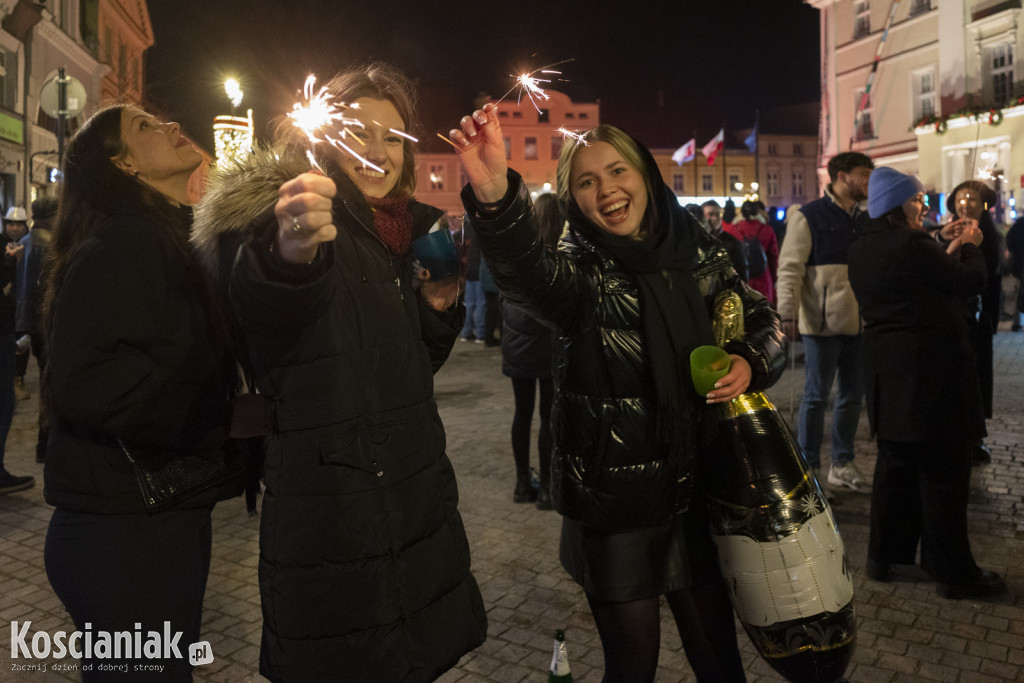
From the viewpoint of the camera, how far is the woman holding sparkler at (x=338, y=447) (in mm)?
1917

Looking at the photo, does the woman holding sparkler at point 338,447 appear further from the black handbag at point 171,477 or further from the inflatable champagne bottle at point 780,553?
the inflatable champagne bottle at point 780,553

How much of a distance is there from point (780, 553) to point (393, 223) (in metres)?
1.57

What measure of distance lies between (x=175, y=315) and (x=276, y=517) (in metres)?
0.73

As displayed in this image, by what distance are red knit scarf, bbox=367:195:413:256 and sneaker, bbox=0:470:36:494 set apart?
224 inches

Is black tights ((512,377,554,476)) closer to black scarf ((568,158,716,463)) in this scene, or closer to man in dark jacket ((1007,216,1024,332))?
black scarf ((568,158,716,463))

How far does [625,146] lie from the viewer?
2.85 meters

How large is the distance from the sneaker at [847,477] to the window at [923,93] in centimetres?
2761

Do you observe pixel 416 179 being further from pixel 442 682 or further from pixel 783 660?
pixel 442 682

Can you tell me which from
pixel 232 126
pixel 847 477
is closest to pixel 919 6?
pixel 232 126

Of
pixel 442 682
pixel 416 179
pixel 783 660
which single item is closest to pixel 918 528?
pixel 783 660

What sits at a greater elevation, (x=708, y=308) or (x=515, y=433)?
(x=708, y=308)

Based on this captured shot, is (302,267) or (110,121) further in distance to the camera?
(110,121)

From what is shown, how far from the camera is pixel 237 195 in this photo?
2.06m

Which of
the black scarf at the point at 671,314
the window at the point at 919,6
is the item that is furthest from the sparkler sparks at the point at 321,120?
the window at the point at 919,6
